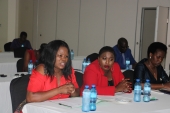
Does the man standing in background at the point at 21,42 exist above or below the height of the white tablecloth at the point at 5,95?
above

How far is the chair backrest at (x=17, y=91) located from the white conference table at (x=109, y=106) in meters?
0.24

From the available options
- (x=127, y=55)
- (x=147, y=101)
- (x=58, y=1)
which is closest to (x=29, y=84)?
(x=147, y=101)

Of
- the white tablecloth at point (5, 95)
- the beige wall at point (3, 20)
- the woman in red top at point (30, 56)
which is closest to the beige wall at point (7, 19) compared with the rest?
the beige wall at point (3, 20)

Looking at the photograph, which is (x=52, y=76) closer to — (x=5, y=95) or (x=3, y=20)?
(x=5, y=95)

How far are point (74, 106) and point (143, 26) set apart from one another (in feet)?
22.0

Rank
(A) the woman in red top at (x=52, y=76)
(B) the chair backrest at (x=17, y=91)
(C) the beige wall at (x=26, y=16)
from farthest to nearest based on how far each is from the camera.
A: (C) the beige wall at (x=26, y=16) < (B) the chair backrest at (x=17, y=91) < (A) the woman in red top at (x=52, y=76)

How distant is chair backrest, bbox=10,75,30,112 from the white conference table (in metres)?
0.24

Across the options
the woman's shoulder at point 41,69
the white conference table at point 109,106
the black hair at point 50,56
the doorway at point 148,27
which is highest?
the doorway at point 148,27

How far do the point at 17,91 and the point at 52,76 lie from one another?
353mm

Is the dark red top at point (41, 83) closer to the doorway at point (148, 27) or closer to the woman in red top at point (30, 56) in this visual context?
the woman in red top at point (30, 56)

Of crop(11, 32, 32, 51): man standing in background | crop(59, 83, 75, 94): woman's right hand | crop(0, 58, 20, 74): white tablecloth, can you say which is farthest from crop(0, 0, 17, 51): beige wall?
crop(59, 83, 75, 94): woman's right hand

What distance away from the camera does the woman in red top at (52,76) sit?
2645mm

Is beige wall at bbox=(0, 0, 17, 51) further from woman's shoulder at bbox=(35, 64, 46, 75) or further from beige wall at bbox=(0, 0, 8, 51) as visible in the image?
woman's shoulder at bbox=(35, 64, 46, 75)

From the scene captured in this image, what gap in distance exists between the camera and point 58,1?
34.8 ft
